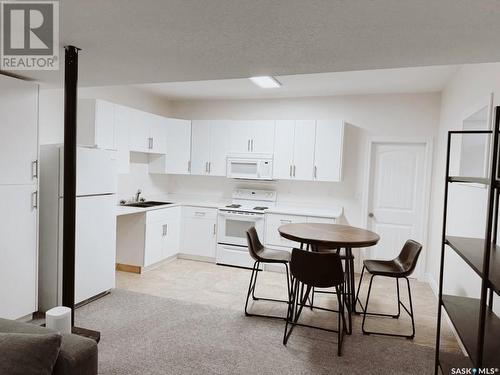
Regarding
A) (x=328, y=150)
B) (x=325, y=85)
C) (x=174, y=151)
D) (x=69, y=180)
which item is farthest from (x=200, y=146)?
(x=69, y=180)

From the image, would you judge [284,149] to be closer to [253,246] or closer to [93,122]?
[253,246]

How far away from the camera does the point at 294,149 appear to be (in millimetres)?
5109

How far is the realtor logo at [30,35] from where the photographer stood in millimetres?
1718

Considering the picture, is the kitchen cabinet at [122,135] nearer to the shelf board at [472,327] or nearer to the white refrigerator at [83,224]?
the white refrigerator at [83,224]

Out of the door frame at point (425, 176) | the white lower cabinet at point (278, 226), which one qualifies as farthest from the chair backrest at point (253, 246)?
the door frame at point (425, 176)

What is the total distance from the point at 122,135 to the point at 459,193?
394 centimetres

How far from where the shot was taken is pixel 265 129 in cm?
524

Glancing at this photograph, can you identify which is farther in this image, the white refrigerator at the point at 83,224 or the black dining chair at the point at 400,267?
the white refrigerator at the point at 83,224

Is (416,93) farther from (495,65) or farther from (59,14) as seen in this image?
(59,14)

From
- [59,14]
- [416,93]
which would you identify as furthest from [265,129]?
[59,14]

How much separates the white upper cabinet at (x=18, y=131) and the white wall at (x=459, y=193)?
12.2 feet

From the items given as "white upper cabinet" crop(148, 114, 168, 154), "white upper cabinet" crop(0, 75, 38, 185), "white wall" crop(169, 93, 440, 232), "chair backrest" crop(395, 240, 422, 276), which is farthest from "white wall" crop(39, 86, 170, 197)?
"chair backrest" crop(395, 240, 422, 276)

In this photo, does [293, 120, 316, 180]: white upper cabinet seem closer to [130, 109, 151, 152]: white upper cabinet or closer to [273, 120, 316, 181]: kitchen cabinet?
[273, 120, 316, 181]: kitchen cabinet

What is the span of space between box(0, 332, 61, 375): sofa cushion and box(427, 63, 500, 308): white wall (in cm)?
278
